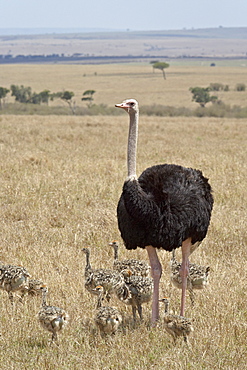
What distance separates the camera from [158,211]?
567 cm

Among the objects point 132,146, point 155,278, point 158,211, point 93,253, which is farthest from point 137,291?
point 93,253

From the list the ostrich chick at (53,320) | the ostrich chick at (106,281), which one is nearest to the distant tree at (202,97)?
the ostrich chick at (106,281)

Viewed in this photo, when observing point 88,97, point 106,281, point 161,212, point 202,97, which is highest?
point 161,212

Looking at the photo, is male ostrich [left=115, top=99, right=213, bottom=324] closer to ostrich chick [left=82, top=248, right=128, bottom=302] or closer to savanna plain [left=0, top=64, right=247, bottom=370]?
ostrich chick [left=82, top=248, right=128, bottom=302]

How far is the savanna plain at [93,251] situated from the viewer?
505 cm

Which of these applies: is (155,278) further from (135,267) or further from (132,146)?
(132,146)

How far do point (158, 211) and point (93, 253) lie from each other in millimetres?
2488

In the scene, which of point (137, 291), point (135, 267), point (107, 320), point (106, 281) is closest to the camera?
point (107, 320)

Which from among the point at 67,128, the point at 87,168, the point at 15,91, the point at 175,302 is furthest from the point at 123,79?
the point at 175,302

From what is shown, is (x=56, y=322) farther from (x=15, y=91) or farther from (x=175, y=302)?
(x=15, y=91)

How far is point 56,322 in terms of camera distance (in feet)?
17.0

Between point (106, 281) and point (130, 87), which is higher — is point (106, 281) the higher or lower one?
the higher one

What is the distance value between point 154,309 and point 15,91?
6186cm

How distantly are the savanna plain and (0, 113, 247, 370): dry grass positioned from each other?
0.04 feet
